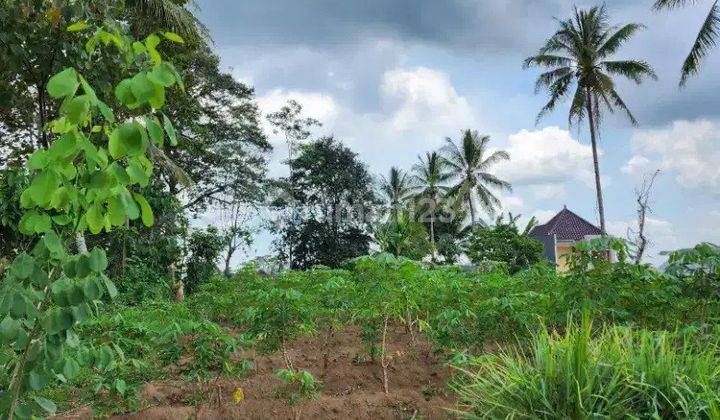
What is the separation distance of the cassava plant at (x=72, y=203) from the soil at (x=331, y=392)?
7.47ft

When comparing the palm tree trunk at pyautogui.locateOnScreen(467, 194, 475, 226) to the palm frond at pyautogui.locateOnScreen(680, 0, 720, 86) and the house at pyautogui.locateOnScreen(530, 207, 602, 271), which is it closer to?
the house at pyautogui.locateOnScreen(530, 207, 602, 271)

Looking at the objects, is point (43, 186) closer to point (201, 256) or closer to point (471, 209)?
point (201, 256)

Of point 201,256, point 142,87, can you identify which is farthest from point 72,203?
point 201,256

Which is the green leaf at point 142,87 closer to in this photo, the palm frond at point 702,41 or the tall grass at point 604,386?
the tall grass at point 604,386

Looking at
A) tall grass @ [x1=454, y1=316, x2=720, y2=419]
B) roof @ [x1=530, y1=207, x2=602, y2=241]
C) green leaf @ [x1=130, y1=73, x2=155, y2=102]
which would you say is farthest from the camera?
roof @ [x1=530, y1=207, x2=602, y2=241]

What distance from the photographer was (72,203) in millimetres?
1804

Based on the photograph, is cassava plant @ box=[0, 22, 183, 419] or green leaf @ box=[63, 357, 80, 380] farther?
green leaf @ box=[63, 357, 80, 380]

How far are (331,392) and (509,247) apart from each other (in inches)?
742

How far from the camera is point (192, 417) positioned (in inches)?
165

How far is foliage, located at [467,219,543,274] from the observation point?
22.6 metres

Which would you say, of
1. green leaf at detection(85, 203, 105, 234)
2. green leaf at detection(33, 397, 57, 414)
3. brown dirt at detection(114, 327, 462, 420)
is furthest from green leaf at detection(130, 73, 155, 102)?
brown dirt at detection(114, 327, 462, 420)

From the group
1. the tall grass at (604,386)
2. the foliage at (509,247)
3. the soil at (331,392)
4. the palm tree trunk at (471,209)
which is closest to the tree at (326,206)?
the foliage at (509,247)

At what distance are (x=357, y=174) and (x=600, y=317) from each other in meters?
21.3

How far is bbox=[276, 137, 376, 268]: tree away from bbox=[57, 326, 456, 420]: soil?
18304mm
